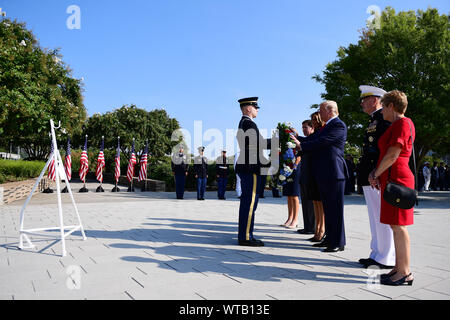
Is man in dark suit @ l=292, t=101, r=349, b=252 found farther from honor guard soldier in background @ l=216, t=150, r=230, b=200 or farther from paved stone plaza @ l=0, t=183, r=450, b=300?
honor guard soldier in background @ l=216, t=150, r=230, b=200

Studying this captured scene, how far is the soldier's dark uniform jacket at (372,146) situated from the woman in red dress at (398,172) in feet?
2.00

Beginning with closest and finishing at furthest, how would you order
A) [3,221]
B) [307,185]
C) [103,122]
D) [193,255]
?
1. [193,255]
2. [307,185]
3. [3,221]
4. [103,122]

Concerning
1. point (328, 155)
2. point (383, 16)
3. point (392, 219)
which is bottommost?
point (392, 219)

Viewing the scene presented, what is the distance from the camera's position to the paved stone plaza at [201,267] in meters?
2.95

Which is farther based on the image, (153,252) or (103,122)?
(103,122)

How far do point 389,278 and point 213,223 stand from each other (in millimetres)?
4448

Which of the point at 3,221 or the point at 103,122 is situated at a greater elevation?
the point at 103,122

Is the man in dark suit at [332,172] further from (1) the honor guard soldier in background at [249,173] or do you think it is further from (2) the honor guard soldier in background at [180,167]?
(2) the honor guard soldier in background at [180,167]

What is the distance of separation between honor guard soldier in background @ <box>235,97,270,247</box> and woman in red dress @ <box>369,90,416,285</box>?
1.97m

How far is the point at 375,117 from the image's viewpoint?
414 cm

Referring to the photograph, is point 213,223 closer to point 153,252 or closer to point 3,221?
point 153,252

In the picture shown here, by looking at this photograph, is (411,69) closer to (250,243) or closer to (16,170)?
(250,243)

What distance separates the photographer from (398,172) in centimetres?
322
